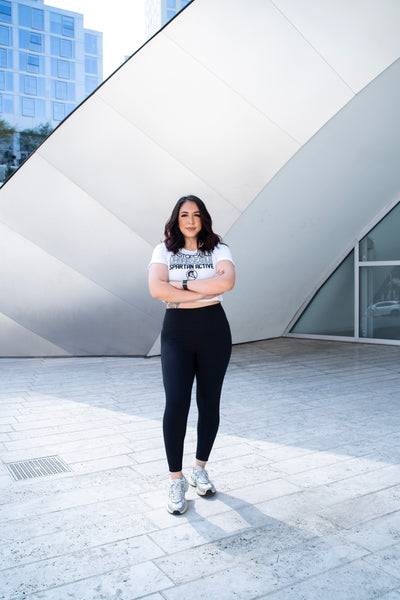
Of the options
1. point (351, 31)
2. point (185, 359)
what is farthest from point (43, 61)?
point (185, 359)

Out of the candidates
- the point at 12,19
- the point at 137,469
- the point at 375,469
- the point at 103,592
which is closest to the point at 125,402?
the point at 137,469

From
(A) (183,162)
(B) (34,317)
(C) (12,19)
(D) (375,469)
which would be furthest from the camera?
(C) (12,19)

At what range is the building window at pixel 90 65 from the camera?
71.9 meters

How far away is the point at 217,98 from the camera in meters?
6.70

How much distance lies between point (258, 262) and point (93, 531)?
21.3 ft

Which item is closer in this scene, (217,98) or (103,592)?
(103,592)

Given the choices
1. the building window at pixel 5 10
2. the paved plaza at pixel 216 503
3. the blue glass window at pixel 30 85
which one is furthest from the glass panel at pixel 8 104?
the paved plaza at pixel 216 503

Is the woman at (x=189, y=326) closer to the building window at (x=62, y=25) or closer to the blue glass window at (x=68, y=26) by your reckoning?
the building window at (x=62, y=25)

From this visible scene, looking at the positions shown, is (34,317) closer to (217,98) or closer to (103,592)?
(217,98)

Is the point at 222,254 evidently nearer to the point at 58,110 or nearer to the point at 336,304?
the point at 336,304

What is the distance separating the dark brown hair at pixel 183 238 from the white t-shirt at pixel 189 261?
0.03 m

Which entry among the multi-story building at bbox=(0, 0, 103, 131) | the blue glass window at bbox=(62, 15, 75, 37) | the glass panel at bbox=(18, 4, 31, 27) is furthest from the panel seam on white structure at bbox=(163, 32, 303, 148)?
the blue glass window at bbox=(62, 15, 75, 37)

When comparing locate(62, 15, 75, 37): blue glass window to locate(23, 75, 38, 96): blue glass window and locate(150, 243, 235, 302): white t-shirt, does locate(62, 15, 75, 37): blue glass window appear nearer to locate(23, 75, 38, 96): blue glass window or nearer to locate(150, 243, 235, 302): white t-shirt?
locate(23, 75, 38, 96): blue glass window

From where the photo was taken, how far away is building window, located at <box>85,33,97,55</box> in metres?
72.2
